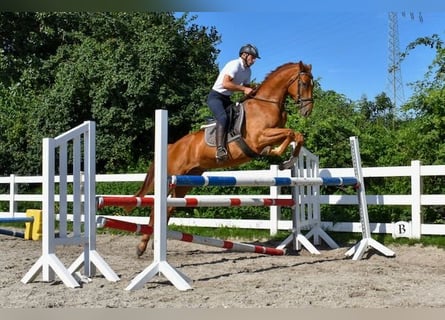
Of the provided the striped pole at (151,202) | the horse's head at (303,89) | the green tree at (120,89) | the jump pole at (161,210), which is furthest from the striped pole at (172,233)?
the green tree at (120,89)

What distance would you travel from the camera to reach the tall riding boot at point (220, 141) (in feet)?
19.2

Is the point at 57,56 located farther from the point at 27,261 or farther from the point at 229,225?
the point at 27,261

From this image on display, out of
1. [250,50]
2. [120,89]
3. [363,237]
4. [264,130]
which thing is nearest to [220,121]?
[264,130]

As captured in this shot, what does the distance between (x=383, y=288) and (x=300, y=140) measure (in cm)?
193

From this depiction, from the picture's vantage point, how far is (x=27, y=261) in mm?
5805

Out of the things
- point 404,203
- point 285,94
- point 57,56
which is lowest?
point 404,203

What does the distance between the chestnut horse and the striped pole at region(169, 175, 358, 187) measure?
27cm

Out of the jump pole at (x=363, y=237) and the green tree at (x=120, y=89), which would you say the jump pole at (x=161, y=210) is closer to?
the jump pole at (x=363, y=237)

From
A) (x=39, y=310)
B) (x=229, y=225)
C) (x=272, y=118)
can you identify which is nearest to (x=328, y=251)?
(x=272, y=118)

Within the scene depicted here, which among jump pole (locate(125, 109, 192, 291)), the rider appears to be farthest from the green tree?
jump pole (locate(125, 109, 192, 291))

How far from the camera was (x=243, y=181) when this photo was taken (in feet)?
16.8

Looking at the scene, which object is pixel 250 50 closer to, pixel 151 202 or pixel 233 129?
pixel 233 129

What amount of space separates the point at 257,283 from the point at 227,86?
2.18 meters

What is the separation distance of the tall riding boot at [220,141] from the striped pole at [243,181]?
695 mm
